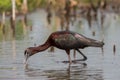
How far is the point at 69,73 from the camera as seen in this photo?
59.1 ft

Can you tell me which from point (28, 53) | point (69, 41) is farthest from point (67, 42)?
point (28, 53)

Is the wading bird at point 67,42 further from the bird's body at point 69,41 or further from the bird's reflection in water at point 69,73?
the bird's reflection in water at point 69,73

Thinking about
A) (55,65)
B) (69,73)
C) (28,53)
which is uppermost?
(28,53)

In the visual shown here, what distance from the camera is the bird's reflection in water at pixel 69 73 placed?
17.2 meters

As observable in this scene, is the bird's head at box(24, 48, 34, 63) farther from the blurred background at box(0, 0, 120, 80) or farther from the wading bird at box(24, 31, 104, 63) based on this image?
the blurred background at box(0, 0, 120, 80)

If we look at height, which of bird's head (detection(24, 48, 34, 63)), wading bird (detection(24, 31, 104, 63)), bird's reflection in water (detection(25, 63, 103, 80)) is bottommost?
bird's reflection in water (detection(25, 63, 103, 80))

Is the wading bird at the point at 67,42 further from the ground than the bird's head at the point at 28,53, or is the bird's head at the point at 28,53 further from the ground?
the wading bird at the point at 67,42

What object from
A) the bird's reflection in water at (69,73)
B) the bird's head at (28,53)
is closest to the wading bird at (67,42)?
the bird's head at (28,53)

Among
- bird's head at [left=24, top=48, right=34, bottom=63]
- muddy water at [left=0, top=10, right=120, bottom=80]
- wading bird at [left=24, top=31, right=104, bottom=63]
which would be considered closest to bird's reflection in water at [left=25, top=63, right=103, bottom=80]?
muddy water at [left=0, top=10, right=120, bottom=80]

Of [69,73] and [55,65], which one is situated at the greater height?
[55,65]

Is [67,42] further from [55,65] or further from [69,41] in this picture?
[55,65]

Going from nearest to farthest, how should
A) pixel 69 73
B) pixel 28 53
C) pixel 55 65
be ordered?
pixel 69 73, pixel 55 65, pixel 28 53

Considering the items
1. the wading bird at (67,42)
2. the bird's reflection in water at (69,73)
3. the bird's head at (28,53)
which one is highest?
the wading bird at (67,42)

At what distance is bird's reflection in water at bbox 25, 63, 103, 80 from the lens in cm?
1717
